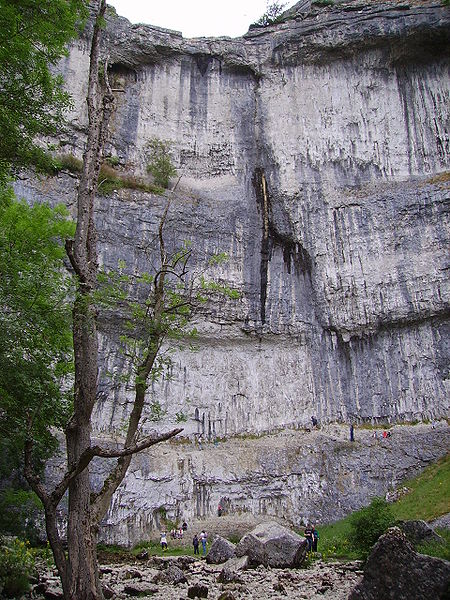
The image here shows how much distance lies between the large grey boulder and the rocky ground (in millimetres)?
406

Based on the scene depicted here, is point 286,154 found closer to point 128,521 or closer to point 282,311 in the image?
point 282,311

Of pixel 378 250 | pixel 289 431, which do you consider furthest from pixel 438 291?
pixel 289 431

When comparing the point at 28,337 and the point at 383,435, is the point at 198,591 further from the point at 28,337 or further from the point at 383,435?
the point at 383,435

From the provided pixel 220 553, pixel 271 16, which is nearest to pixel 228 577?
pixel 220 553

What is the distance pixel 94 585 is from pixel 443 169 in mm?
31513

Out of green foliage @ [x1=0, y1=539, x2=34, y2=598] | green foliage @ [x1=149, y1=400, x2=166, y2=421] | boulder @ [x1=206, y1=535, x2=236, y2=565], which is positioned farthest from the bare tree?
boulder @ [x1=206, y1=535, x2=236, y2=565]

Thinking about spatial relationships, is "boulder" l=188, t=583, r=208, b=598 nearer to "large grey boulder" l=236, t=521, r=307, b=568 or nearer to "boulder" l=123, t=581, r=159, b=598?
"boulder" l=123, t=581, r=159, b=598

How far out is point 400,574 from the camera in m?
7.09

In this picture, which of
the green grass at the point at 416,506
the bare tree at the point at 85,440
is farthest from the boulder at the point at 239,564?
the bare tree at the point at 85,440

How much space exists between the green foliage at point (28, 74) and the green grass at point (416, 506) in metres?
13.7

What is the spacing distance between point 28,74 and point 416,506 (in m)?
19.1

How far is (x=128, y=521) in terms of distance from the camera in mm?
23625

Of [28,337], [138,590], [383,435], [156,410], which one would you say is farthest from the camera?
[383,435]

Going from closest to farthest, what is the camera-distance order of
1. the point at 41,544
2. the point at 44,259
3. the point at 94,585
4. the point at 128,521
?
the point at 94,585 < the point at 44,259 < the point at 41,544 < the point at 128,521
